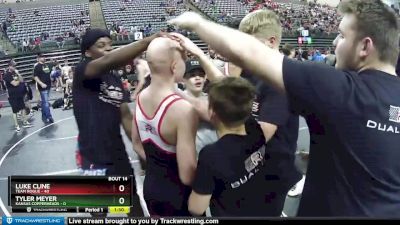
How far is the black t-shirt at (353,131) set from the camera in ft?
2.20

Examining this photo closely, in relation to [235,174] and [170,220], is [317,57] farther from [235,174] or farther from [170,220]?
[170,220]

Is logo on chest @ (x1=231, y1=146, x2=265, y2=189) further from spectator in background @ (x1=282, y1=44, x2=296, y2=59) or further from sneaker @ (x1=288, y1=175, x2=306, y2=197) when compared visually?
spectator in background @ (x1=282, y1=44, x2=296, y2=59)

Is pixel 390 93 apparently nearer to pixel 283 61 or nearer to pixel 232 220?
pixel 283 61

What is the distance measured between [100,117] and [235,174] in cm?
39

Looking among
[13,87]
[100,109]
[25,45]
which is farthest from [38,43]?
[100,109]

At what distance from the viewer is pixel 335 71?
26.6 inches

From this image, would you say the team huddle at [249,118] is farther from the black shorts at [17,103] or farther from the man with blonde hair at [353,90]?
the black shorts at [17,103]

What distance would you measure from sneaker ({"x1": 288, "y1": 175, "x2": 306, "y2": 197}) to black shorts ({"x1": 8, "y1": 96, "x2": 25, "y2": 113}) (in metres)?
0.78

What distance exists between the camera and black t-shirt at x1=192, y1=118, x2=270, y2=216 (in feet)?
2.94

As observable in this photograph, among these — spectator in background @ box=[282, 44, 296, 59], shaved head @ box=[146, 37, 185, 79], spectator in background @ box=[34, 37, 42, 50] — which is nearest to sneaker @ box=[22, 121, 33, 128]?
spectator in background @ box=[34, 37, 42, 50]

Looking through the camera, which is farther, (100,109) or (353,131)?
(100,109)

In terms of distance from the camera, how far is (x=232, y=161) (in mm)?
908

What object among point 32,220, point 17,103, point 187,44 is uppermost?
point 187,44

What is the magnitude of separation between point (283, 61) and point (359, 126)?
20cm
